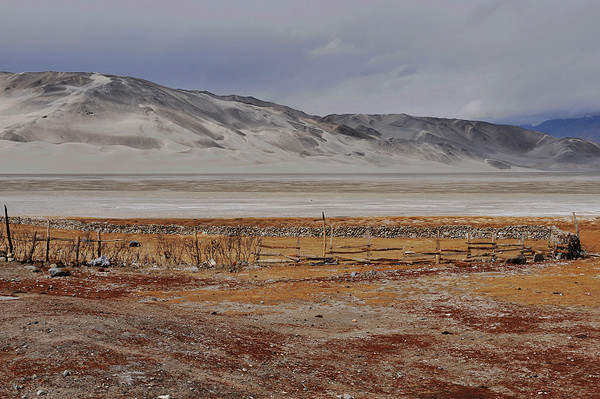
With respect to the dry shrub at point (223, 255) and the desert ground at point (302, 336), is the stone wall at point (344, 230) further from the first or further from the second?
the desert ground at point (302, 336)

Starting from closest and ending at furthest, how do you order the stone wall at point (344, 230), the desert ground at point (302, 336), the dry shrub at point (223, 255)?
the desert ground at point (302, 336) < the dry shrub at point (223, 255) < the stone wall at point (344, 230)

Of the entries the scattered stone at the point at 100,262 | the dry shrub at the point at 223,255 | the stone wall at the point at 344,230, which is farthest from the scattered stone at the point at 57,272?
the stone wall at the point at 344,230

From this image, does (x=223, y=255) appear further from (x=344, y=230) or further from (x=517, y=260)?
(x=517, y=260)

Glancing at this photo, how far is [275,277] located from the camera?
19031 mm

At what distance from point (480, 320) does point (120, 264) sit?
12.8 m

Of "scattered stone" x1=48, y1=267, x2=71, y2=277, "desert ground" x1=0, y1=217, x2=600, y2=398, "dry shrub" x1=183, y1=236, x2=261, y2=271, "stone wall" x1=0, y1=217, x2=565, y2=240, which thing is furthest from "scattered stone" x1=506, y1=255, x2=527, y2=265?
"scattered stone" x1=48, y1=267, x2=71, y2=277

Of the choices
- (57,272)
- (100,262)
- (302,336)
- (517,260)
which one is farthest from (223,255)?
(302,336)

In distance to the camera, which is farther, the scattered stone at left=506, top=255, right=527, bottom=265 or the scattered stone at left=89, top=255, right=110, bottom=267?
the scattered stone at left=506, top=255, right=527, bottom=265

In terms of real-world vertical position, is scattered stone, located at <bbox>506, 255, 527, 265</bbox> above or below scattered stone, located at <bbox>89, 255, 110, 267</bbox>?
above

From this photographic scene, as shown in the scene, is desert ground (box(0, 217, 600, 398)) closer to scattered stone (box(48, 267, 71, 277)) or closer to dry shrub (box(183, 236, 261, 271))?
scattered stone (box(48, 267, 71, 277))

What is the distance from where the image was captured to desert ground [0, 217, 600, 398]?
7438mm

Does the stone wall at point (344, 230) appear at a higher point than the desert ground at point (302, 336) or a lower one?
higher

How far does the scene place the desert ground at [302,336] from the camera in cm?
744

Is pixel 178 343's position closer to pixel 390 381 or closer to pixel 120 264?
pixel 390 381
